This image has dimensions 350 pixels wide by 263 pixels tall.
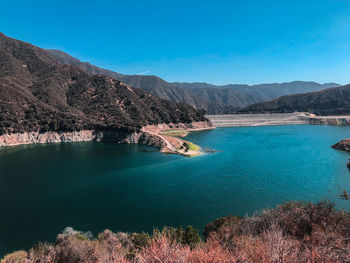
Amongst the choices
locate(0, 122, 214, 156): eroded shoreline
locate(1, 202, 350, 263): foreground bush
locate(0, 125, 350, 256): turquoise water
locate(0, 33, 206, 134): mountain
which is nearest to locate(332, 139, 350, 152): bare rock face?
locate(0, 125, 350, 256): turquoise water

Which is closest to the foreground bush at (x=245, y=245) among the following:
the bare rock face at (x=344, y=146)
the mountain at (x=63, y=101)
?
the bare rock face at (x=344, y=146)

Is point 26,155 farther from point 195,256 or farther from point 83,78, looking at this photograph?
point 83,78

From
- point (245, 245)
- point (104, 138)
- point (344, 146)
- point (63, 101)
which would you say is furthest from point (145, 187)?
point (63, 101)

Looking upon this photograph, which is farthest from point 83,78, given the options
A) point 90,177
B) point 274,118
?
point 274,118

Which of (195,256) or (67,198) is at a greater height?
(195,256)

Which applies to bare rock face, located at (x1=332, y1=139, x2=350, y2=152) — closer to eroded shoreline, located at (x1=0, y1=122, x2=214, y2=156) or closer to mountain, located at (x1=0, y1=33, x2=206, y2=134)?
eroded shoreline, located at (x1=0, y1=122, x2=214, y2=156)

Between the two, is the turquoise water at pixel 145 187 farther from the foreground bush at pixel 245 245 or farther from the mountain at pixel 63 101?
the mountain at pixel 63 101
